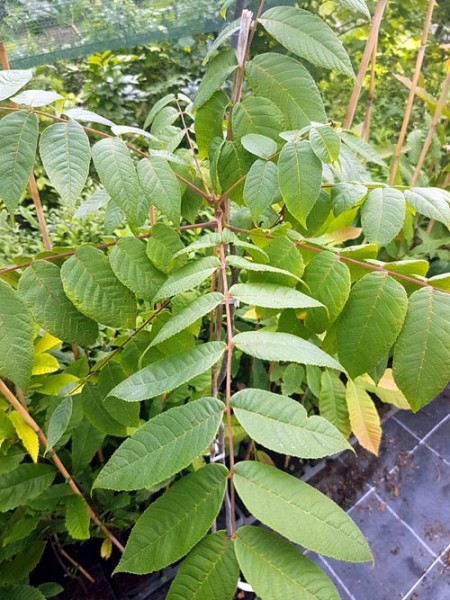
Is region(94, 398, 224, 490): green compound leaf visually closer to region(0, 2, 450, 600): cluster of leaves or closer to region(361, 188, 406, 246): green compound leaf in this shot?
region(0, 2, 450, 600): cluster of leaves

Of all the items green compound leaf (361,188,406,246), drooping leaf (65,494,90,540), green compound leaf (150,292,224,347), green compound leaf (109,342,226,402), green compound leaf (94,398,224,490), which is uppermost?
green compound leaf (361,188,406,246)

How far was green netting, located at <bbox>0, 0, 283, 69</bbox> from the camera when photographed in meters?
1.69

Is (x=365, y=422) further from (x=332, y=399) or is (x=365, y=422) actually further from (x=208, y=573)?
(x=208, y=573)

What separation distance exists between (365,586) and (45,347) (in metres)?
1.49

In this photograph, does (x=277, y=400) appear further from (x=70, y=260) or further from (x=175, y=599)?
(x=70, y=260)

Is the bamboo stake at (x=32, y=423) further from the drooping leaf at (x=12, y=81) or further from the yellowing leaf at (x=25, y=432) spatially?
the drooping leaf at (x=12, y=81)

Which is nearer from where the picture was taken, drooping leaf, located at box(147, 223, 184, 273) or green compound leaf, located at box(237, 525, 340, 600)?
green compound leaf, located at box(237, 525, 340, 600)

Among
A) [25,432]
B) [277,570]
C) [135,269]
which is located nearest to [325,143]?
[135,269]

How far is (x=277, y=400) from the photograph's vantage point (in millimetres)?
558

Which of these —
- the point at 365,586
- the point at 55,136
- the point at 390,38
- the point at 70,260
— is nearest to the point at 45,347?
the point at 70,260

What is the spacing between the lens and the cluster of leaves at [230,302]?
1.65ft

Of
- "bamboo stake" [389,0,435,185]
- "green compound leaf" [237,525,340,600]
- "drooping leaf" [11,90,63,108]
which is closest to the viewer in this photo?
"green compound leaf" [237,525,340,600]

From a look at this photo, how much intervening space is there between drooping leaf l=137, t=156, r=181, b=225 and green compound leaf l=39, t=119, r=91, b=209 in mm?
104

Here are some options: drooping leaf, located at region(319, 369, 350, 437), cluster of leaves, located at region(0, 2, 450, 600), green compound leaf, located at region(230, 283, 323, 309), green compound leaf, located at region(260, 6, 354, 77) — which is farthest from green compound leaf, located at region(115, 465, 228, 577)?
drooping leaf, located at region(319, 369, 350, 437)
